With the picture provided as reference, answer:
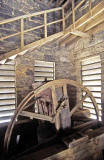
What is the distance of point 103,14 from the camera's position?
2.96 m

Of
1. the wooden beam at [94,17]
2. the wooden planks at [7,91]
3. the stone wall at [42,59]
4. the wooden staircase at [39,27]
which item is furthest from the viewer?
the stone wall at [42,59]

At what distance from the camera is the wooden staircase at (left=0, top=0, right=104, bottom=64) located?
2.94 metres

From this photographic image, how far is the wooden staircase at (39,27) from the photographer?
9.64ft

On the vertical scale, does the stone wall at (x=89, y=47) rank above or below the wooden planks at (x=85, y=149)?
above

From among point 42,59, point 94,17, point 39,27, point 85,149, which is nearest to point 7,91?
point 42,59

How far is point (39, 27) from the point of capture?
11.1 ft

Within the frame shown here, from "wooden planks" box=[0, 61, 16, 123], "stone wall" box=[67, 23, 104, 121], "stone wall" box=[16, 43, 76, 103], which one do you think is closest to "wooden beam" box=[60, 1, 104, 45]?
"stone wall" box=[67, 23, 104, 121]

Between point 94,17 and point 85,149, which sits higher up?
point 94,17

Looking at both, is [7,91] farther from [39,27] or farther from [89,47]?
[89,47]

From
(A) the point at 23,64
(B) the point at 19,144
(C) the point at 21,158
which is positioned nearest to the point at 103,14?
(A) the point at 23,64

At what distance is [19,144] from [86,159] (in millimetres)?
1825

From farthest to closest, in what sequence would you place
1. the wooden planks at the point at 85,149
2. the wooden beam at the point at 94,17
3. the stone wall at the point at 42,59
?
the stone wall at the point at 42,59
the wooden beam at the point at 94,17
the wooden planks at the point at 85,149

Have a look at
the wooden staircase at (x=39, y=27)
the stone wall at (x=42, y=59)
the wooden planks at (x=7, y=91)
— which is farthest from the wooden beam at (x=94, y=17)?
the wooden planks at (x=7, y=91)

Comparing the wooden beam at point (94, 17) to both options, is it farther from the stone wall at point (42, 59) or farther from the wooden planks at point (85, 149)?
the wooden planks at point (85, 149)
